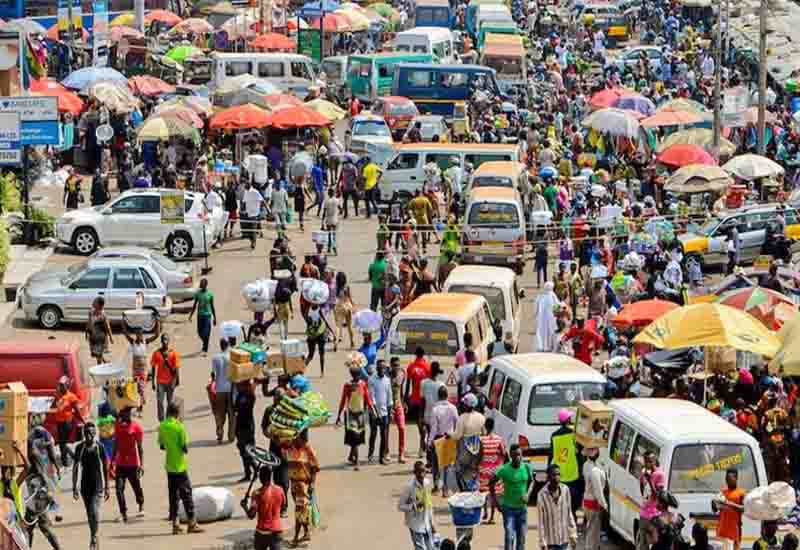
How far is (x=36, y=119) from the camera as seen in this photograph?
3781 cm

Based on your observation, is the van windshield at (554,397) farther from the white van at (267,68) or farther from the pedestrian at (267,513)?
the white van at (267,68)

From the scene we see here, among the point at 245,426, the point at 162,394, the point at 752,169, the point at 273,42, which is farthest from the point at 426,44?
the point at 245,426

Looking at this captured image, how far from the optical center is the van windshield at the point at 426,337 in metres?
27.1

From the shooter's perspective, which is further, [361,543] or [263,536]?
[361,543]

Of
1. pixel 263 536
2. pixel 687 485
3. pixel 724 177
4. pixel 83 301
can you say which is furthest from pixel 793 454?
pixel 724 177

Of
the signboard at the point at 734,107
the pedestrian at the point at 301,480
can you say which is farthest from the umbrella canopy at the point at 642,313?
the signboard at the point at 734,107

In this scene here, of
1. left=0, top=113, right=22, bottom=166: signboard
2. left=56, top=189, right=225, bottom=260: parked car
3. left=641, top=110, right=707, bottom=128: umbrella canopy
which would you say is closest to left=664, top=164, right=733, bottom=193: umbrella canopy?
left=641, top=110, right=707, bottom=128: umbrella canopy

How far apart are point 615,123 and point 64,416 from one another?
24.9 metres

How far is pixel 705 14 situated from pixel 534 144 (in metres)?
33.5

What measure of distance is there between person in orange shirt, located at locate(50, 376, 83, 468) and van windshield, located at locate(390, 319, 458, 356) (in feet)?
15.0

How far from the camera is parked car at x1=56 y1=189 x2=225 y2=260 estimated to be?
3819 cm

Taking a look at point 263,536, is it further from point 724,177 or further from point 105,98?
point 105,98

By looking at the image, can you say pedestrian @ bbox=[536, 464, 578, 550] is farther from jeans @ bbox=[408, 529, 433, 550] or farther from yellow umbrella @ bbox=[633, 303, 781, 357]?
yellow umbrella @ bbox=[633, 303, 781, 357]

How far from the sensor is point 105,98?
155 ft
